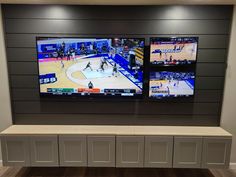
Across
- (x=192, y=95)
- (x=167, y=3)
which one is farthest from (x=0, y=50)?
(x=192, y=95)

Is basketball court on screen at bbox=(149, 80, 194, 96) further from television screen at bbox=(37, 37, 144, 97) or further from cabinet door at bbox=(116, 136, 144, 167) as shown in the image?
cabinet door at bbox=(116, 136, 144, 167)

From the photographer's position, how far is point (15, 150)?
271 centimetres

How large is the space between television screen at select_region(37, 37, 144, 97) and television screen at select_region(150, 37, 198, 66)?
0.18 meters

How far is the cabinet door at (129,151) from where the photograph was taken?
2.67 m

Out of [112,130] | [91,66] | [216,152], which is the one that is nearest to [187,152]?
[216,152]

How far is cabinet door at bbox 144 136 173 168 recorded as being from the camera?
266cm

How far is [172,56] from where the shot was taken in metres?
2.76

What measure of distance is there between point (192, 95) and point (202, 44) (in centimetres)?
71

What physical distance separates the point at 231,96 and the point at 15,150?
3.04 metres

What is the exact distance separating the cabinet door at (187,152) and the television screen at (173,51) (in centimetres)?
102

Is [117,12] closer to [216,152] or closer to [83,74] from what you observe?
[83,74]

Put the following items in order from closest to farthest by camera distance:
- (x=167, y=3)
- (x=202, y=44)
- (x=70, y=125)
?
(x=167, y=3) < (x=202, y=44) < (x=70, y=125)

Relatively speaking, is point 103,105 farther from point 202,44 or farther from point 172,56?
point 202,44

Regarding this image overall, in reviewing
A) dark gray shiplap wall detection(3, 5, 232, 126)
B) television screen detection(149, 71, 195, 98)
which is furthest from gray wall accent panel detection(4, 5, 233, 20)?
television screen detection(149, 71, 195, 98)
